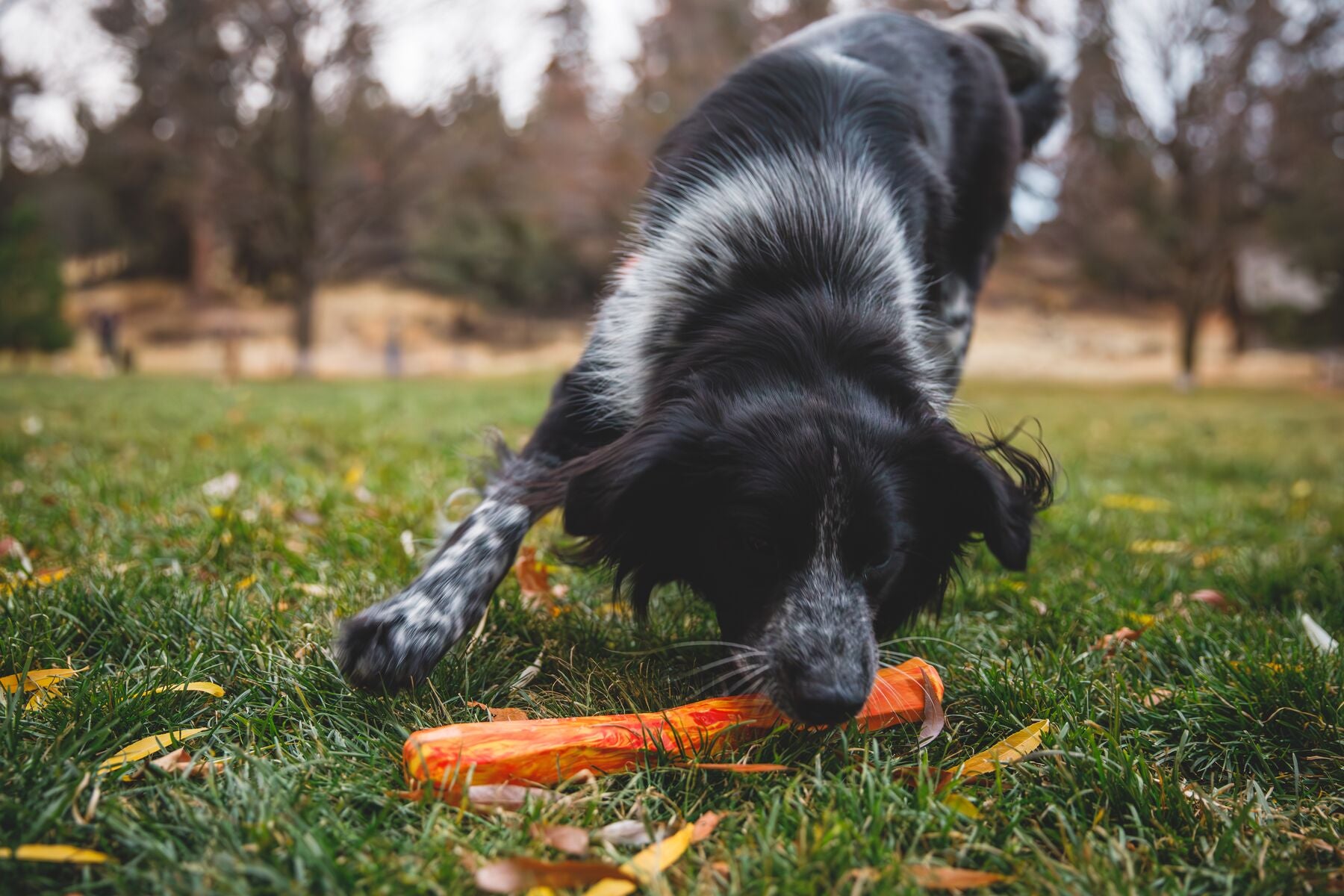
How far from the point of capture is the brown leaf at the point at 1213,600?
2.92 m

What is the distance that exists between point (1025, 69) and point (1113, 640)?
167 inches

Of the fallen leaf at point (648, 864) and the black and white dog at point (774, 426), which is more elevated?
the black and white dog at point (774, 426)

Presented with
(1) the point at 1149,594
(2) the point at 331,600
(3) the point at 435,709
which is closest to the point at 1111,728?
(1) the point at 1149,594

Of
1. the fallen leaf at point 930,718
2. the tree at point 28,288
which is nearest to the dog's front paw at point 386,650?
the fallen leaf at point 930,718

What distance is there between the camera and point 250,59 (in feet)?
59.5

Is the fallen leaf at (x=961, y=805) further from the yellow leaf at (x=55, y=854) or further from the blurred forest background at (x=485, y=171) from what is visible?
the blurred forest background at (x=485, y=171)

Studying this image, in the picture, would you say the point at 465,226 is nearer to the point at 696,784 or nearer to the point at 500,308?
the point at 500,308

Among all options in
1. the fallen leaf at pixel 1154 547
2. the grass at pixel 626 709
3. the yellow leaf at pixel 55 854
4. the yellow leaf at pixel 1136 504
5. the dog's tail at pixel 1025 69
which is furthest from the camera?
the dog's tail at pixel 1025 69

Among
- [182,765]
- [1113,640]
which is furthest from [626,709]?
[1113,640]

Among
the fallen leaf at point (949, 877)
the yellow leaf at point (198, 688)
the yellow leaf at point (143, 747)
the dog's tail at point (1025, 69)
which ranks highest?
the dog's tail at point (1025, 69)

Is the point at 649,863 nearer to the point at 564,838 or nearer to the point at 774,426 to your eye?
the point at 564,838

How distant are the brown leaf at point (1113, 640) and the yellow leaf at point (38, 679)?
2.53m

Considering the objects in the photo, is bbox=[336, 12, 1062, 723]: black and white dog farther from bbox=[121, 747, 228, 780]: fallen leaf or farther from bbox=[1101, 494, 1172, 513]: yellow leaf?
bbox=[1101, 494, 1172, 513]: yellow leaf

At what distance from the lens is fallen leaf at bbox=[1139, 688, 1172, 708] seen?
2113 mm
